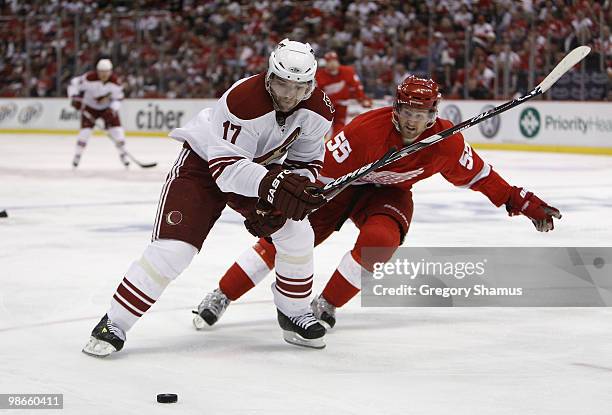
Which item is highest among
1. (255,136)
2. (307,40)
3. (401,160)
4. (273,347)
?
(255,136)

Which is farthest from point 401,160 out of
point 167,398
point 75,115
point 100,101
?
point 75,115

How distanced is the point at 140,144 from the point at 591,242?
10441mm

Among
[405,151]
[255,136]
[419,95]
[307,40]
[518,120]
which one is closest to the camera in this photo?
[255,136]

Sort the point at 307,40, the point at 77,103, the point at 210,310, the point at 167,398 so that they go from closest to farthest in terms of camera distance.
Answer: the point at 167,398, the point at 210,310, the point at 77,103, the point at 307,40

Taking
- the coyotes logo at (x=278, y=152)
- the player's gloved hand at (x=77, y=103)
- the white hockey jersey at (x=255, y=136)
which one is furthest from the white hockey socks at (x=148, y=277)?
the player's gloved hand at (x=77, y=103)

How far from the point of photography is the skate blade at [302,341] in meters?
3.45

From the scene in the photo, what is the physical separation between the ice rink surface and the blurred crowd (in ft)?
21.9

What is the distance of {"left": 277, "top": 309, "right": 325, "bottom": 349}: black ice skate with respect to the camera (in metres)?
3.45

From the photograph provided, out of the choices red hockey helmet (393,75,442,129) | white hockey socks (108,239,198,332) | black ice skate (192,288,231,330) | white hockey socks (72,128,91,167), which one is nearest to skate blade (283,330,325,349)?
black ice skate (192,288,231,330)

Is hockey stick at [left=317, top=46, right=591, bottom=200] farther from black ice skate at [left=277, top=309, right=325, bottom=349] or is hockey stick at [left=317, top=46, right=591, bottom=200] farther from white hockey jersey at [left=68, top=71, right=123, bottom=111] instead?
white hockey jersey at [left=68, top=71, right=123, bottom=111]

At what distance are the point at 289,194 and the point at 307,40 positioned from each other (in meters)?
13.0

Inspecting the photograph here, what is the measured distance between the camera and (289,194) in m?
3.15

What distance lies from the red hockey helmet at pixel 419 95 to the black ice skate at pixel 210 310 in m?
0.92

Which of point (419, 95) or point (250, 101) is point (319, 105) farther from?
point (419, 95)
